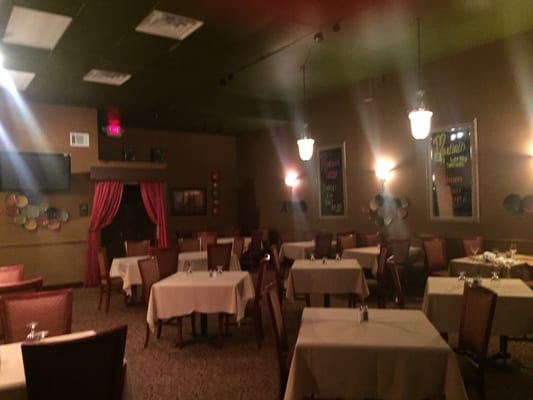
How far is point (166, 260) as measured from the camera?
580cm

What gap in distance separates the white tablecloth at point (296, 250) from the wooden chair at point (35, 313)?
5.20m

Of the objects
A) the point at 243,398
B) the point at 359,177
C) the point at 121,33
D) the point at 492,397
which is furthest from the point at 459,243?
the point at 121,33

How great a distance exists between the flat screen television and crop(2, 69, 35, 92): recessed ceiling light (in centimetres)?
137

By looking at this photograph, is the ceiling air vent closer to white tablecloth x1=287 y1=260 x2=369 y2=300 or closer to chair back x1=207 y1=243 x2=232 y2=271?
chair back x1=207 y1=243 x2=232 y2=271

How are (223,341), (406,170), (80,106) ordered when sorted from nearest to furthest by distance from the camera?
(223,341), (406,170), (80,106)

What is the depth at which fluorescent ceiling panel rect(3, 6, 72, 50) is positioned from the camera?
4.36 metres

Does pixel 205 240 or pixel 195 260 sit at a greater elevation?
pixel 205 240

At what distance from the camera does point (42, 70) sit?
6164 millimetres

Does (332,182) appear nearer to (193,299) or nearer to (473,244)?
(473,244)

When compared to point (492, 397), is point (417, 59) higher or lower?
higher

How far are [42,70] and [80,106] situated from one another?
2370mm

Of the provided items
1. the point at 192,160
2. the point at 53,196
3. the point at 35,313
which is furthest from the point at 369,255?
the point at 192,160

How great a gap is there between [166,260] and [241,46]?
3168mm

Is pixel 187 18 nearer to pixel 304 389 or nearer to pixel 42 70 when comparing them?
pixel 42 70
